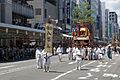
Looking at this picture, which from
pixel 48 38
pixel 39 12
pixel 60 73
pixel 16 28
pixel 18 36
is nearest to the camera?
pixel 60 73

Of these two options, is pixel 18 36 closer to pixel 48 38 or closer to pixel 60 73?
pixel 48 38

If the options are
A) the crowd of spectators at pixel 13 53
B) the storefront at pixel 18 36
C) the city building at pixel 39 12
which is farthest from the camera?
the city building at pixel 39 12

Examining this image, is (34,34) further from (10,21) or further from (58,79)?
(58,79)

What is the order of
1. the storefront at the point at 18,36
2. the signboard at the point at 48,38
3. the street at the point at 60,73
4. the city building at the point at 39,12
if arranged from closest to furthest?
the street at the point at 60,73 → the signboard at the point at 48,38 → the storefront at the point at 18,36 → the city building at the point at 39,12

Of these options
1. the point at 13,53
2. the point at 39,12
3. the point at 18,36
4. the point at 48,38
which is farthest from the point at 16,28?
the point at 39,12

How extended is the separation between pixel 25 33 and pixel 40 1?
35.4 metres

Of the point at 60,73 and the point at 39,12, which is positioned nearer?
the point at 60,73

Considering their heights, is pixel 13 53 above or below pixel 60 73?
above

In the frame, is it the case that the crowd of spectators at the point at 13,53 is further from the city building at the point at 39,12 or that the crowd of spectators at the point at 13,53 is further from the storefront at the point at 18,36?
the city building at the point at 39,12

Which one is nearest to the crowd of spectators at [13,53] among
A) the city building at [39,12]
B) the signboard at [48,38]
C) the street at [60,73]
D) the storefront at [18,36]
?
the storefront at [18,36]

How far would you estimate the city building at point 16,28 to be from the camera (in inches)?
1815

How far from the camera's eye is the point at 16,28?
45719mm

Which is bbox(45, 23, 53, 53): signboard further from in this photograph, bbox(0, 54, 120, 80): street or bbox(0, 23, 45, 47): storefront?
bbox(0, 23, 45, 47): storefront

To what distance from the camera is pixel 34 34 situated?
182ft
